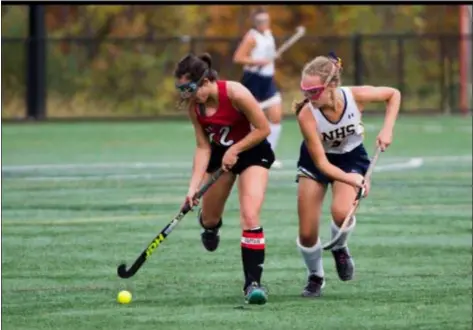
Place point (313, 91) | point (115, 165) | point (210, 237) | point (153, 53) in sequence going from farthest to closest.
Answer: point (153, 53) < point (115, 165) < point (210, 237) < point (313, 91)

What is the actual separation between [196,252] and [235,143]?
71.5 inches

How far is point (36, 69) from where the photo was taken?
31.1 m

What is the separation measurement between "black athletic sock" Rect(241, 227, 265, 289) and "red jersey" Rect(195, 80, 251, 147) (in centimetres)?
78

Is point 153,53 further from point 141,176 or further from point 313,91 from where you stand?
point 313,91

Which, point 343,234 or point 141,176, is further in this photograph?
point 141,176

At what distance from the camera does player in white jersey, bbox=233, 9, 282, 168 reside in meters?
20.1

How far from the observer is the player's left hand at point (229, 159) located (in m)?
9.74

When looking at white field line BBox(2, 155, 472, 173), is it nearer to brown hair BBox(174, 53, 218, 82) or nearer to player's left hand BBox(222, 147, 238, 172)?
player's left hand BBox(222, 147, 238, 172)

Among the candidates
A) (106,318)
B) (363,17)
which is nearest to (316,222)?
(106,318)

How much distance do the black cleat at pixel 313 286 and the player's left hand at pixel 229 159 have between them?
84cm

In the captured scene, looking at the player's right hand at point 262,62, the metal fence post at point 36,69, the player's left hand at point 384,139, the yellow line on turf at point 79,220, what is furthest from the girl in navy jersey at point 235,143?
the metal fence post at point 36,69

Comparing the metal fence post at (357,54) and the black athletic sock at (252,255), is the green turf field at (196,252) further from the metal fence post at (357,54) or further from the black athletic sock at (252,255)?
the metal fence post at (357,54)

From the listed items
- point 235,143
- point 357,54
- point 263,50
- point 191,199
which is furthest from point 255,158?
point 357,54

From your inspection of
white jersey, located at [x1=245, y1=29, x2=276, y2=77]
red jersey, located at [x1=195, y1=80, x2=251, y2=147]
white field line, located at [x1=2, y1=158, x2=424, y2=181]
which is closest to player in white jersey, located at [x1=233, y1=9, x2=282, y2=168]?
white jersey, located at [x1=245, y1=29, x2=276, y2=77]
